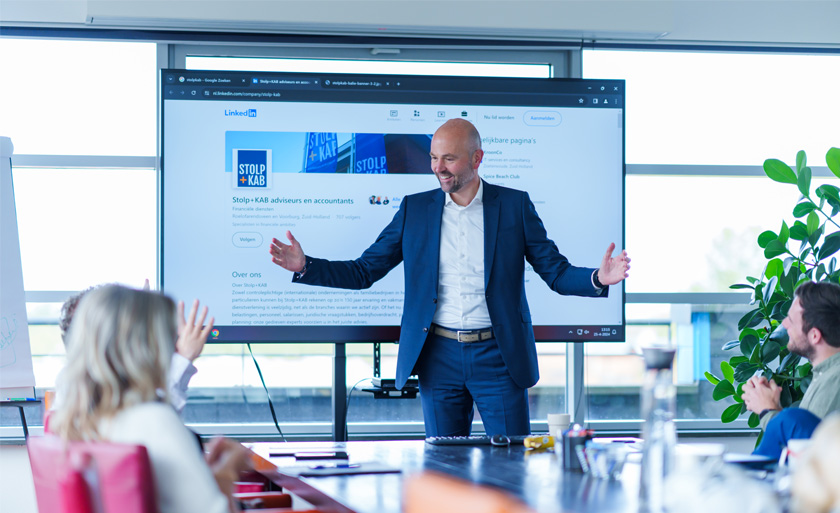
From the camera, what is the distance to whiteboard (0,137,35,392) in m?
4.36

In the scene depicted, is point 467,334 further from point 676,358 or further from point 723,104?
point 723,104

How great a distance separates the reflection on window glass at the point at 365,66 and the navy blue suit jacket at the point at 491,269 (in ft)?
4.21

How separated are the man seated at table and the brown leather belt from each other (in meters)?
1.14

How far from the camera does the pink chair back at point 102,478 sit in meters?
1.63

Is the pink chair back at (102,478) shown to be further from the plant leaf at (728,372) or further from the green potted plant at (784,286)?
the plant leaf at (728,372)

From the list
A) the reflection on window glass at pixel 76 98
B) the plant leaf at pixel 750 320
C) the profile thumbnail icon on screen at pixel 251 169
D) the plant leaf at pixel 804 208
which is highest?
the reflection on window glass at pixel 76 98

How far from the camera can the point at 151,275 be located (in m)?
4.93

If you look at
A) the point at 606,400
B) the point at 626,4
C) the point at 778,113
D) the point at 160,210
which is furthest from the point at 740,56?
the point at 160,210

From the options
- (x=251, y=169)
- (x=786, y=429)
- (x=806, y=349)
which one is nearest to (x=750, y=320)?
(x=806, y=349)

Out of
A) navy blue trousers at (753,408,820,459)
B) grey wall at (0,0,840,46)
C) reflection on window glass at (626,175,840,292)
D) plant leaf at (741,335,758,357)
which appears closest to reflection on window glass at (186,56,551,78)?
grey wall at (0,0,840,46)

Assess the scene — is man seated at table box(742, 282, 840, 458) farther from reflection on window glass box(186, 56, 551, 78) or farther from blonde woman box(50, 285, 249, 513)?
reflection on window glass box(186, 56, 551, 78)

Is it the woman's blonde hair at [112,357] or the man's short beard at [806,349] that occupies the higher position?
the woman's blonde hair at [112,357]

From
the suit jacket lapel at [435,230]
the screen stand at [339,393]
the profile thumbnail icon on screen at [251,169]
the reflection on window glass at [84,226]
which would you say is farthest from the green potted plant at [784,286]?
the reflection on window glass at [84,226]

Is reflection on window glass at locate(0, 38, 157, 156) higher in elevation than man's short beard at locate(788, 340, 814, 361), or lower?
higher
